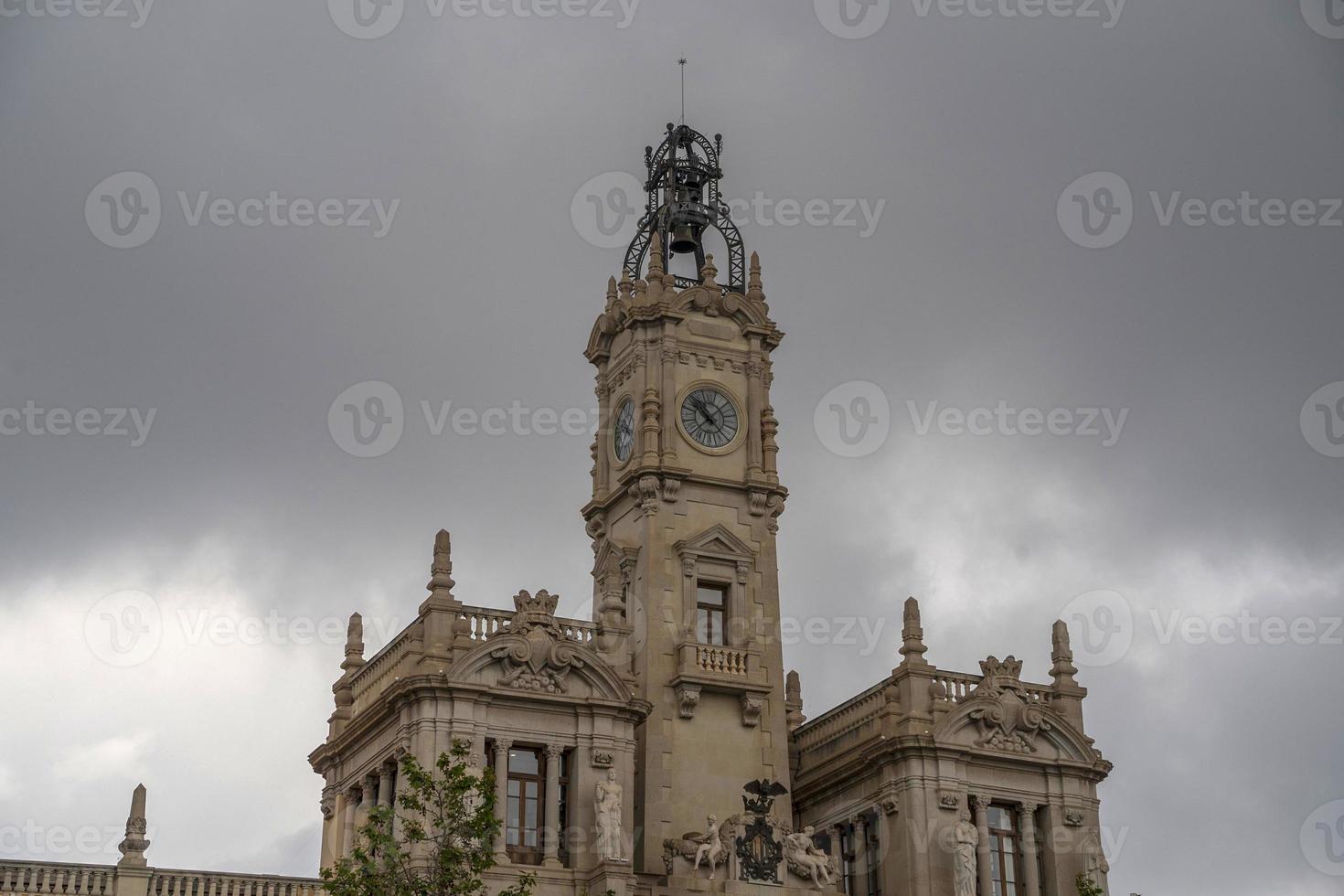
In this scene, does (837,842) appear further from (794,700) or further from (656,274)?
(656,274)

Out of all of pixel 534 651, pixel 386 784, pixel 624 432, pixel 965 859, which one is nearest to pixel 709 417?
pixel 624 432

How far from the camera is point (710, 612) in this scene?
62375 mm

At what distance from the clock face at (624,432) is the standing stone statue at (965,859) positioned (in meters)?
16.2

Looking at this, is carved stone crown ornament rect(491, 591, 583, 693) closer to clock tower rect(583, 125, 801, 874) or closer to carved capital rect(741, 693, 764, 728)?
clock tower rect(583, 125, 801, 874)

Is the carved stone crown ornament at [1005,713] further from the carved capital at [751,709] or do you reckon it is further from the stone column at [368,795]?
the stone column at [368,795]

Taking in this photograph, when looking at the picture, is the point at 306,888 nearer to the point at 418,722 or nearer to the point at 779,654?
the point at 418,722

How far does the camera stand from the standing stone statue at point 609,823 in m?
53.3

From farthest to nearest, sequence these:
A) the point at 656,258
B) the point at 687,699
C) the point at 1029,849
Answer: the point at 656,258 → the point at 1029,849 → the point at 687,699

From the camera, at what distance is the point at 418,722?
5375cm

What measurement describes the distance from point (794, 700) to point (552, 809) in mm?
15657

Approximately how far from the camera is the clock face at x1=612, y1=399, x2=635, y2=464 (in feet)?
211

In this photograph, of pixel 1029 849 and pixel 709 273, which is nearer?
pixel 1029 849

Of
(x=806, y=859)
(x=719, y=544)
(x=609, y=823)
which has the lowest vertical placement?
(x=806, y=859)

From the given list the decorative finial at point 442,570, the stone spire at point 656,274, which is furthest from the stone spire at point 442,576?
the stone spire at point 656,274
